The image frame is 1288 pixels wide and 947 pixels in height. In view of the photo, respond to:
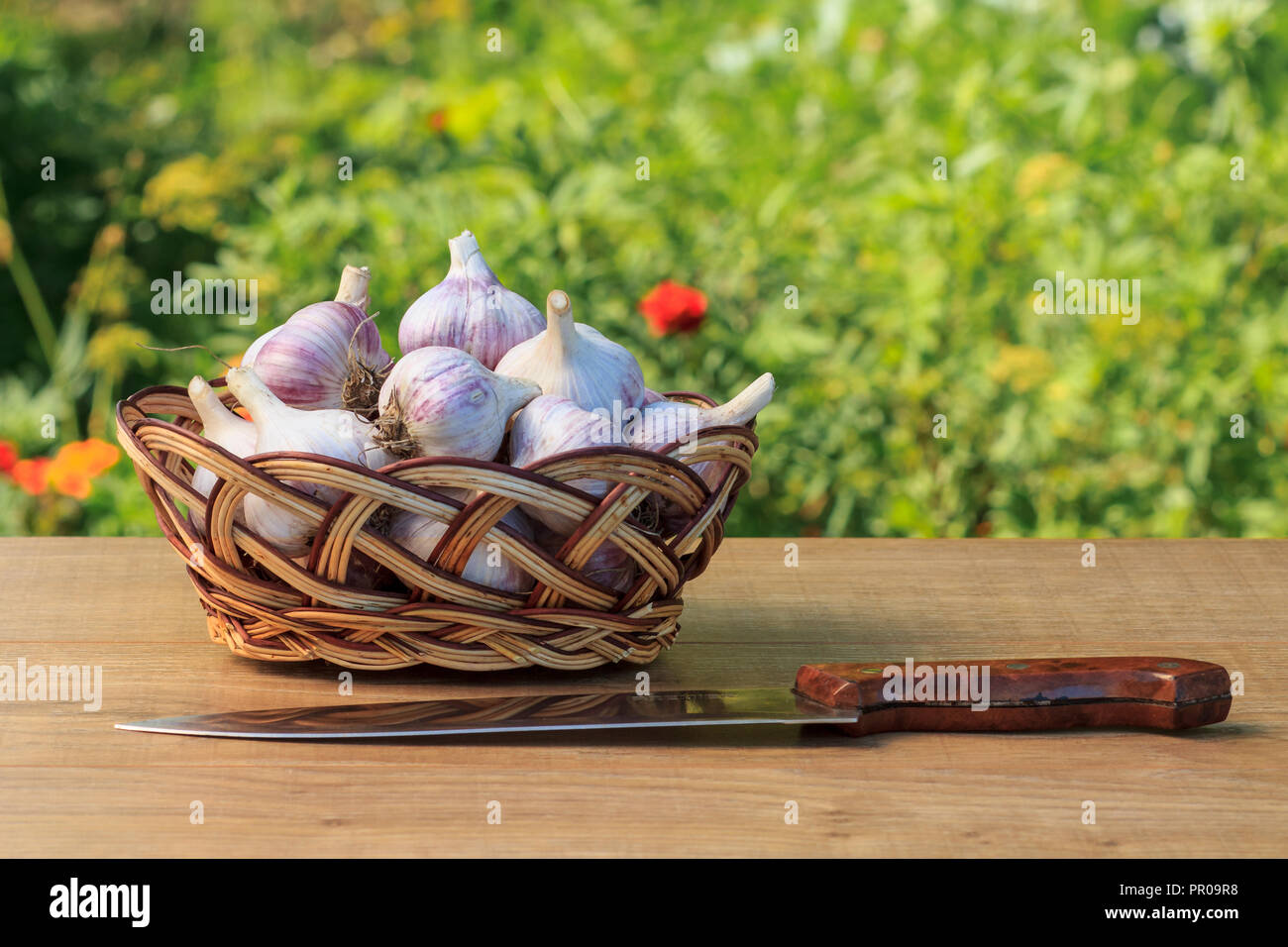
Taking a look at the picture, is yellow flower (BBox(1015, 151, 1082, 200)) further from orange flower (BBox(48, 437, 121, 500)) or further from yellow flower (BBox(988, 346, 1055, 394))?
orange flower (BBox(48, 437, 121, 500))

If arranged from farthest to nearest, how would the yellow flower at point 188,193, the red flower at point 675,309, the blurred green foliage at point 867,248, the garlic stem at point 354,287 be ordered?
the yellow flower at point 188,193 → the blurred green foliage at point 867,248 → the red flower at point 675,309 → the garlic stem at point 354,287

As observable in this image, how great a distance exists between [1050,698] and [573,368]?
1.26 ft

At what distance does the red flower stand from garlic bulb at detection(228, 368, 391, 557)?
3.56 ft

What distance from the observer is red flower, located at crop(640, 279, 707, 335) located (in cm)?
199

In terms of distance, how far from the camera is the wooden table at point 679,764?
756 millimetres

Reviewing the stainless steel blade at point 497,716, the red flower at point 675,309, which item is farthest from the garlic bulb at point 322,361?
the red flower at point 675,309

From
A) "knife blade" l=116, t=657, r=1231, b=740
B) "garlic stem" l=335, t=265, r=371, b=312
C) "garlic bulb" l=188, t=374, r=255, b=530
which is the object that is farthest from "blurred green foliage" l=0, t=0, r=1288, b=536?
"knife blade" l=116, t=657, r=1231, b=740

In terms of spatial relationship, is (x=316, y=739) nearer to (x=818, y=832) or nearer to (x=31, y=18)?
(x=818, y=832)

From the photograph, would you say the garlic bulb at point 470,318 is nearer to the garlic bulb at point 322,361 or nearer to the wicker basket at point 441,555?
the garlic bulb at point 322,361

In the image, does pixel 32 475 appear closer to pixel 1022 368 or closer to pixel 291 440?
pixel 291 440

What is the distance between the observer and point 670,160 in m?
2.28

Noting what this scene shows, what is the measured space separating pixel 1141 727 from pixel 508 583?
0.42 m

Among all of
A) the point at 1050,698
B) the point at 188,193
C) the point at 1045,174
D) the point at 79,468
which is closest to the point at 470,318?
the point at 1050,698

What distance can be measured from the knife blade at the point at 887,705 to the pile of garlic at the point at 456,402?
95 mm
